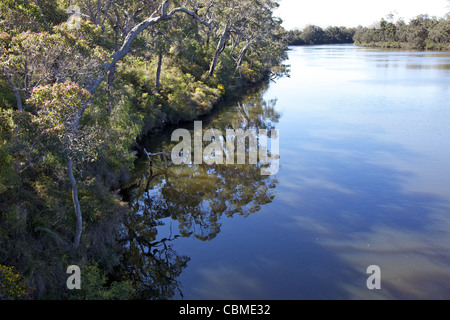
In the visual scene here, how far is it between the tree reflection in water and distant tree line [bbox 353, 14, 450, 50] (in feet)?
340

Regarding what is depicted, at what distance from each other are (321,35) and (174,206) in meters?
168

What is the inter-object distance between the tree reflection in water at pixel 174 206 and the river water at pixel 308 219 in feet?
0.17

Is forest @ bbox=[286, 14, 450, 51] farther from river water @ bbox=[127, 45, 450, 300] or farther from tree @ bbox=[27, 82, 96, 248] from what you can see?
tree @ bbox=[27, 82, 96, 248]

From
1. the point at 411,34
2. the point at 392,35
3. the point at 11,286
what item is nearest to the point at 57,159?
the point at 11,286

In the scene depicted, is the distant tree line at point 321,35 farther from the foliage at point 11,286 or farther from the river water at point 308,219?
the foliage at point 11,286

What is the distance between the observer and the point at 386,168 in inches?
830

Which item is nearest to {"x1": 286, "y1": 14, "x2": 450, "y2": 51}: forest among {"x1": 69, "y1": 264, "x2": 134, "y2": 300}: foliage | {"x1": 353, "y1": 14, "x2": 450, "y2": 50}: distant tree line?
{"x1": 353, "y1": 14, "x2": 450, "y2": 50}: distant tree line

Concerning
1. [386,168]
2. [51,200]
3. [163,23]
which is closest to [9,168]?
[51,200]

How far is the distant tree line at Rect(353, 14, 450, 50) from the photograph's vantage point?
10325cm

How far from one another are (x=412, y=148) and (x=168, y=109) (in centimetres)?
1777

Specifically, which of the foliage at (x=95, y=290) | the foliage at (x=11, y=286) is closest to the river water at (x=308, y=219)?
the foliage at (x=95, y=290)

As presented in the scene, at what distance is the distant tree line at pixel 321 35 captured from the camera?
16025 centimetres
